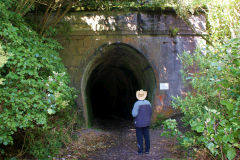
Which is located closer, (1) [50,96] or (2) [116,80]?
(1) [50,96]

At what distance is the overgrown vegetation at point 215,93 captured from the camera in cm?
307

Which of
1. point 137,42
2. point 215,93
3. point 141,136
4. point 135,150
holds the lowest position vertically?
point 135,150

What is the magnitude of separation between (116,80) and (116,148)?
35.8 feet

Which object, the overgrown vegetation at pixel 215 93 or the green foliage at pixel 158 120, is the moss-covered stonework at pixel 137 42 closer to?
the green foliage at pixel 158 120

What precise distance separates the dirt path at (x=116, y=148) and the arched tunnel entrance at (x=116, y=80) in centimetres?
148

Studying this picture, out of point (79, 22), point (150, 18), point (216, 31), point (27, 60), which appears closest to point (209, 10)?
point (216, 31)

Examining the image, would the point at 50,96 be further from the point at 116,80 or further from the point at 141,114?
the point at 116,80

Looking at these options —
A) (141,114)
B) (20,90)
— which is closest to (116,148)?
(141,114)

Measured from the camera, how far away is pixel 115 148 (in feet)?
20.3

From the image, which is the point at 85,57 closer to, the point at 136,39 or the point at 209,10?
the point at 136,39

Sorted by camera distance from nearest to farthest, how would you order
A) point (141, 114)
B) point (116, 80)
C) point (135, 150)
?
point (141, 114), point (135, 150), point (116, 80)

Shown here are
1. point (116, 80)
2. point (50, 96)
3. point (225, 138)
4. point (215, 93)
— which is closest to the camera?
point (225, 138)

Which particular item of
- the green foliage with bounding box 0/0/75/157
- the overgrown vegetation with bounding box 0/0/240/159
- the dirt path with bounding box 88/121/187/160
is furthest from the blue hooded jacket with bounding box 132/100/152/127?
the green foliage with bounding box 0/0/75/157

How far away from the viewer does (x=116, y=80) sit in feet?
55.6
